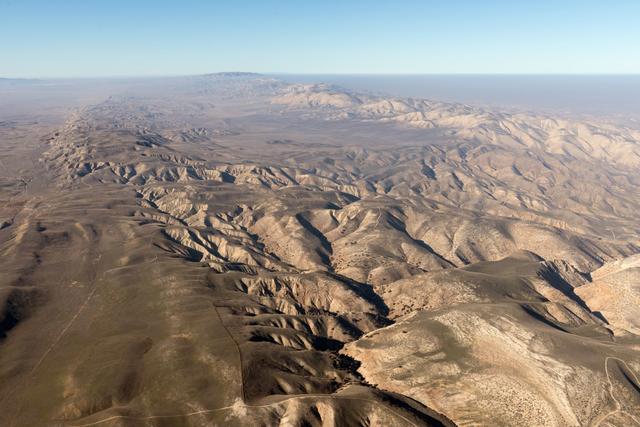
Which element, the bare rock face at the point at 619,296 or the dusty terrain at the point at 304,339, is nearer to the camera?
the dusty terrain at the point at 304,339

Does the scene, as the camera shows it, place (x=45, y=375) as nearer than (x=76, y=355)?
Yes

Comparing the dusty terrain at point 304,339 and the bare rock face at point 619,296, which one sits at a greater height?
the dusty terrain at point 304,339

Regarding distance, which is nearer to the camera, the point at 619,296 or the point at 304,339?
the point at 304,339

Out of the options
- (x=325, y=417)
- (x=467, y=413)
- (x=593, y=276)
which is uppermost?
(x=325, y=417)

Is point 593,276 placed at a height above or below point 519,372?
below

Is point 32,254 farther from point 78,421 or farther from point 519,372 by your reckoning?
point 519,372

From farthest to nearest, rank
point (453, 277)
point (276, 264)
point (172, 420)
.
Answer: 1. point (276, 264)
2. point (453, 277)
3. point (172, 420)

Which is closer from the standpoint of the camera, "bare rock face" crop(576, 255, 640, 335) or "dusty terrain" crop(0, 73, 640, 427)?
"dusty terrain" crop(0, 73, 640, 427)

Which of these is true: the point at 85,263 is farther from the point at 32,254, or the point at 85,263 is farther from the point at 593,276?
the point at 593,276

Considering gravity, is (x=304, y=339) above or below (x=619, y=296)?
above

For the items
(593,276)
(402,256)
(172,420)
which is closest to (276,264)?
(402,256)

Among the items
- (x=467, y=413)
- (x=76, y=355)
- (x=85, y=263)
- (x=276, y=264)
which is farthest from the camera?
(x=276, y=264)
